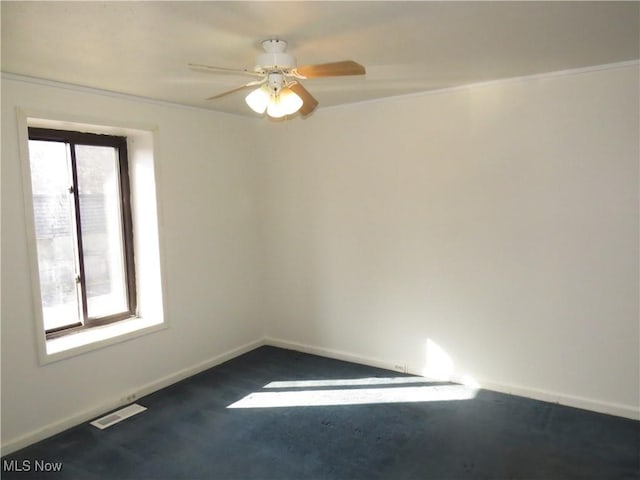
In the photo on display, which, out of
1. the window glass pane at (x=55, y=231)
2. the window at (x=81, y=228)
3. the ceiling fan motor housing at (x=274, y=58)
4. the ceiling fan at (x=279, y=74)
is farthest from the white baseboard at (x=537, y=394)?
the ceiling fan motor housing at (x=274, y=58)

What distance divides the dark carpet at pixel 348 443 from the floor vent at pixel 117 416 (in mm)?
57

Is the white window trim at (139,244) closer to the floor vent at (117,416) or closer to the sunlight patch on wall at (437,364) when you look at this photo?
the floor vent at (117,416)

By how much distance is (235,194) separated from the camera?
459 cm

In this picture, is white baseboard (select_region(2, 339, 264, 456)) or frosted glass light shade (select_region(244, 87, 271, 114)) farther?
white baseboard (select_region(2, 339, 264, 456))

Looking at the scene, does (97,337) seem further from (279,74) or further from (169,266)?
(279,74)

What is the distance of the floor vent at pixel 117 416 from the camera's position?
3.31m

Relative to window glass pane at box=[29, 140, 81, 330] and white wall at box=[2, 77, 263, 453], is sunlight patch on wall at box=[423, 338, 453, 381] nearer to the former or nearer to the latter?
white wall at box=[2, 77, 263, 453]

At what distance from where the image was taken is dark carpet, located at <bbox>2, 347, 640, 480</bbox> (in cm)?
270

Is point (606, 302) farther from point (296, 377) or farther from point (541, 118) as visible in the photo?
point (296, 377)

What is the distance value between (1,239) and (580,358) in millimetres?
3956

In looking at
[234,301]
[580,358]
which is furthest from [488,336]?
[234,301]

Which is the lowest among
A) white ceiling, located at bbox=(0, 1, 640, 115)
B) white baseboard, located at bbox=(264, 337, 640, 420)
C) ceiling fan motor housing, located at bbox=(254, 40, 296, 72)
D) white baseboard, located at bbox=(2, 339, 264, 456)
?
white baseboard, located at bbox=(264, 337, 640, 420)

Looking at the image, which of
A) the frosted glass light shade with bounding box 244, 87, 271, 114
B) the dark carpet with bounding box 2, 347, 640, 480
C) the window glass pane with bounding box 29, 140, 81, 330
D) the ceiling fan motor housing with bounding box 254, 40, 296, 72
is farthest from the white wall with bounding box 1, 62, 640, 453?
the ceiling fan motor housing with bounding box 254, 40, 296, 72

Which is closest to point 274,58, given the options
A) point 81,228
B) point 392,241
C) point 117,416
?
point 392,241
